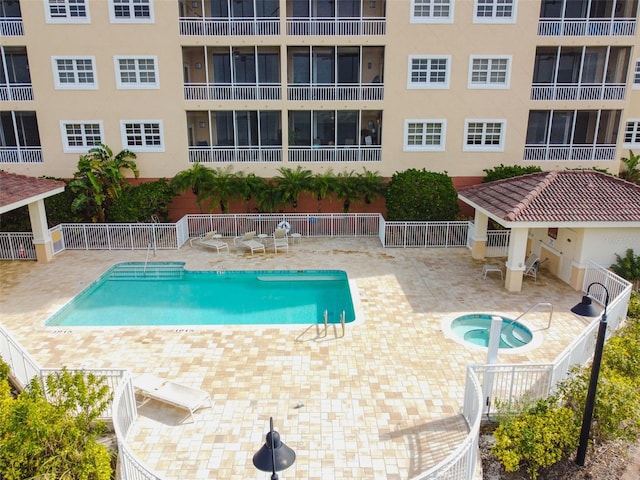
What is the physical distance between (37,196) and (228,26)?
11400 mm

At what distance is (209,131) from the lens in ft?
78.3

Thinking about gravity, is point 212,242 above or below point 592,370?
below

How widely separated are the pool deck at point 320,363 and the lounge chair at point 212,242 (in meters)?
2.26

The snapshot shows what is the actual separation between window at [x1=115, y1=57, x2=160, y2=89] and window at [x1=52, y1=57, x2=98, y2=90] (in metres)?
1.17

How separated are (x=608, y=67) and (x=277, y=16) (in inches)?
658

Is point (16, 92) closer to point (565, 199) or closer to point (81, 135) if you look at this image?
point (81, 135)

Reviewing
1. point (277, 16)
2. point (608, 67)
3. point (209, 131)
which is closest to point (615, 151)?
point (608, 67)

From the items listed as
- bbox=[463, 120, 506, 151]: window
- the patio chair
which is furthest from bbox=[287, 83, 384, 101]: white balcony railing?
the patio chair

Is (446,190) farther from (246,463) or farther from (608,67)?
(246,463)

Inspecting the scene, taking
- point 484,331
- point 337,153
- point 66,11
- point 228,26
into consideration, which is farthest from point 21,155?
point 484,331

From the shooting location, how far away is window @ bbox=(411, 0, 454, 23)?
830 inches

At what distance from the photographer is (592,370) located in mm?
7527

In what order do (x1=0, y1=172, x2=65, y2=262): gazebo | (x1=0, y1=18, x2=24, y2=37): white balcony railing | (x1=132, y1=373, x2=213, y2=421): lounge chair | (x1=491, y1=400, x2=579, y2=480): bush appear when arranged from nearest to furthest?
(x1=491, y1=400, x2=579, y2=480): bush
(x1=132, y1=373, x2=213, y2=421): lounge chair
(x1=0, y1=172, x2=65, y2=262): gazebo
(x1=0, y1=18, x2=24, y2=37): white balcony railing

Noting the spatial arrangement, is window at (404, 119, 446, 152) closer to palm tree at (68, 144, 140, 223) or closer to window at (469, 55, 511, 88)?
window at (469, 55, 511, 88)
